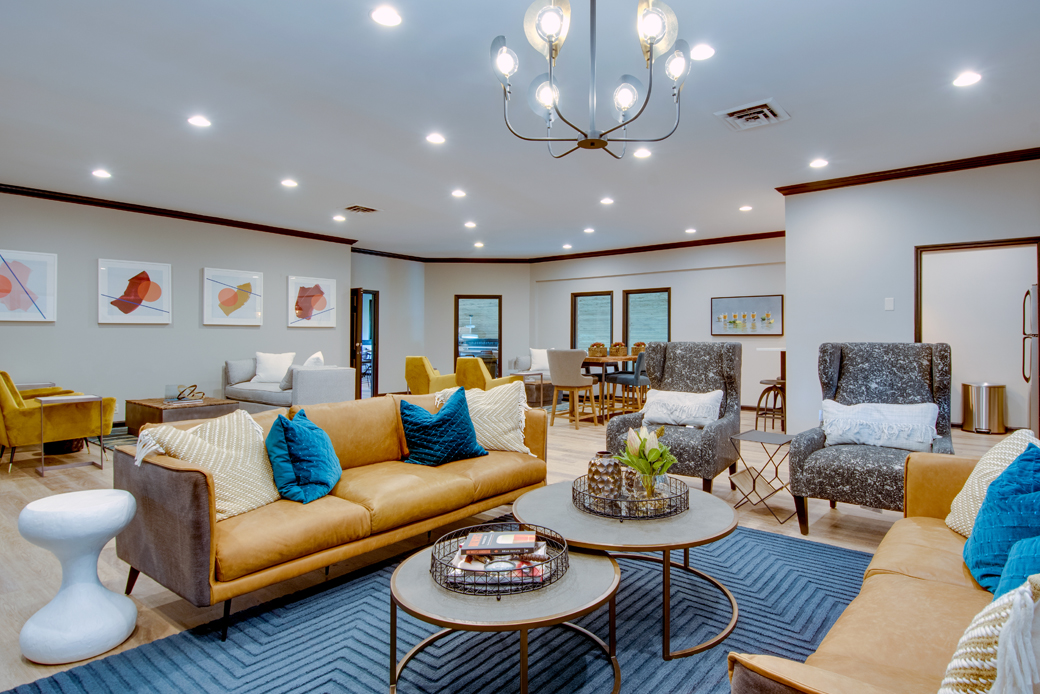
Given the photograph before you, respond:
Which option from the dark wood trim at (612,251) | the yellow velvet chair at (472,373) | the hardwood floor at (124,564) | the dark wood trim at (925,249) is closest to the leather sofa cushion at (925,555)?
the hardwood floor at (124,564)

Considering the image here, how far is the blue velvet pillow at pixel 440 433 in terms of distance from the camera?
121 inches

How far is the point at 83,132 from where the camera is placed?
4082 mm

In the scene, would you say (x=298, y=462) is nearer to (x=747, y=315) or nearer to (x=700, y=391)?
(x=700, y=391)

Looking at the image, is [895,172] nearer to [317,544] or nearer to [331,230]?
[317,544]

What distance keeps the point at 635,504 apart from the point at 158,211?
22.1 ft

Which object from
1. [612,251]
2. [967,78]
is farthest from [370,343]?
[967,78]

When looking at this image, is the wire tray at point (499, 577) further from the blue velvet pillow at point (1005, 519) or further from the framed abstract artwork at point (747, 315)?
the framed abstract artwork at point (747, 315)

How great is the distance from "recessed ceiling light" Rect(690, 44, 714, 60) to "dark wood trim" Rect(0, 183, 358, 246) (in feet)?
20.5

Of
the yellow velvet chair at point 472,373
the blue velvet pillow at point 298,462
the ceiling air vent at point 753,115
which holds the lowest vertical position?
the blue velvet pillow at point 298,462

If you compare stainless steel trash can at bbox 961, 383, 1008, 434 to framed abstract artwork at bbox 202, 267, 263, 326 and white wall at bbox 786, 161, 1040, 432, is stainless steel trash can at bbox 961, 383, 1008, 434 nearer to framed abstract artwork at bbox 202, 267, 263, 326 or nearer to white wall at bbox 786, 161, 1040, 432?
white wall at bbox 786, 161, 1040, 432

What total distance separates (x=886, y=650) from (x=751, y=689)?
1.65 ft

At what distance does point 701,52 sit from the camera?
2.90m

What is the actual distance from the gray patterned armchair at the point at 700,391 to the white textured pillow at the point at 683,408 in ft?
0.25

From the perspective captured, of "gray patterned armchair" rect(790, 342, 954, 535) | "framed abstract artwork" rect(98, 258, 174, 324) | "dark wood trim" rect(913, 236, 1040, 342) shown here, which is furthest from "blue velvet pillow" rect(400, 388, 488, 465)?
"framed abstract artwork" rect(98, 258, 174, 324)
